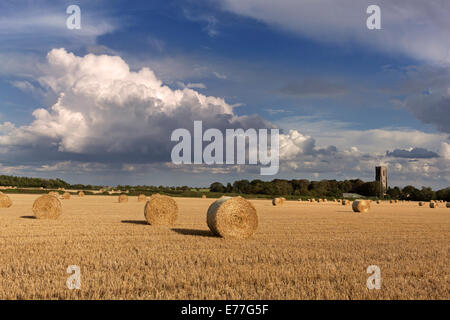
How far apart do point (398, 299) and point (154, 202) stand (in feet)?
47.9

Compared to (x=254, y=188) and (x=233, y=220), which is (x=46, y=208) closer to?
(x=233, y=220)

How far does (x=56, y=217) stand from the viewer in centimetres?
2270

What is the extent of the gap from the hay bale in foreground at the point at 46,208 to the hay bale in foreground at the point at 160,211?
6143 mm

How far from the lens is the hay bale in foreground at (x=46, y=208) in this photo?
2234 cm

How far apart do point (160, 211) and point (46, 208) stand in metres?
7.12

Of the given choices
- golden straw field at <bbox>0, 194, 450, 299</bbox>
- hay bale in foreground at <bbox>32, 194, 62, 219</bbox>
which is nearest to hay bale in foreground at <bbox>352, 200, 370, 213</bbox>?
golden straw field at <bbox>0, 194, 450, 299</bbox>

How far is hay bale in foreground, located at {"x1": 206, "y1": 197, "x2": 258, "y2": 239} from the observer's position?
14.9 m

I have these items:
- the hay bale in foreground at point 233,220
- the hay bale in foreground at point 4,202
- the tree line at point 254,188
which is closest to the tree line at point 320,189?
the tree line at point 254,188

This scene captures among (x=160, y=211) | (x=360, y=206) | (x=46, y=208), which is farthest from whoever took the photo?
(x=360, y=206)

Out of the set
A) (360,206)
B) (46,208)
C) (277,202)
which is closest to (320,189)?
(277,202)

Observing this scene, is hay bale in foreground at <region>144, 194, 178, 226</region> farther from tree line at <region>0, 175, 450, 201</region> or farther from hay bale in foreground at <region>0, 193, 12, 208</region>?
tree line at <region>0, 175, 450, 201</region>

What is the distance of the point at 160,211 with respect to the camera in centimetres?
1998
